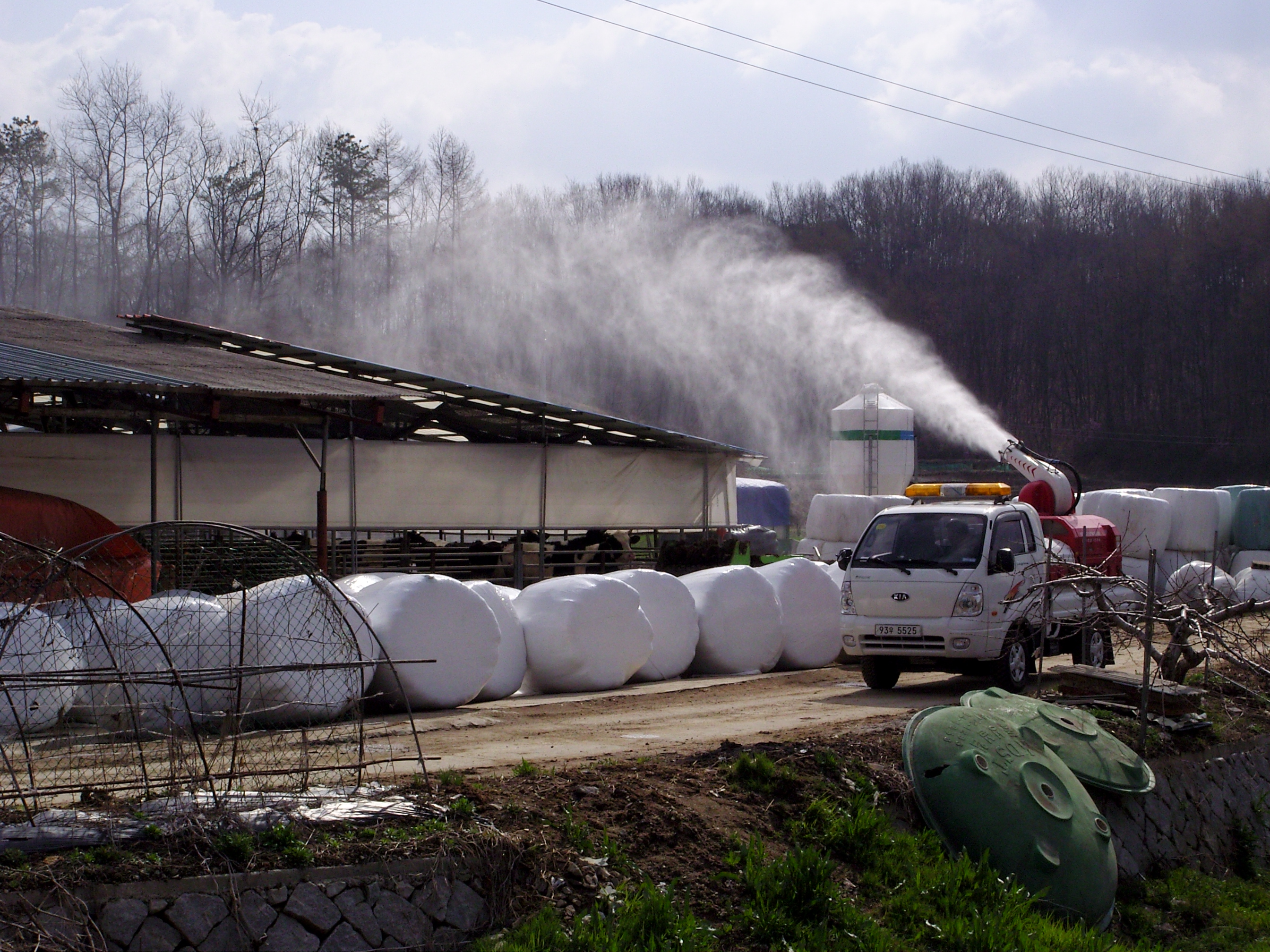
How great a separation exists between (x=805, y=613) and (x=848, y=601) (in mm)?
2388

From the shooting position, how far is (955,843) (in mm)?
7969

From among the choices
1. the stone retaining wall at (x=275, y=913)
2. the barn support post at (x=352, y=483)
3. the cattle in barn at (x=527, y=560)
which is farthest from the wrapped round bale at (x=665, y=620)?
the barn support post at (x=352, y=483)

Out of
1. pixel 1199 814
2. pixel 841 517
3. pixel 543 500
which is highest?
pixel 543 500

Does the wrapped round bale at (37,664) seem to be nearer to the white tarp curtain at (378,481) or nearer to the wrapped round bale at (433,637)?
the wrapped round bale at (433,637)

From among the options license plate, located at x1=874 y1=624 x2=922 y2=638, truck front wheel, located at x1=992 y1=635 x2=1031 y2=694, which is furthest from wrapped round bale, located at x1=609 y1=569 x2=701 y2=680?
truck front wheel, located at x1=992 y1=635 x2=1031 y2=694

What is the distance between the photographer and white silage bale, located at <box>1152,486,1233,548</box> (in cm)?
2598

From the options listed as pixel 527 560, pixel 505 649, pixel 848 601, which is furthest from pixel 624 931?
pixel 527 560

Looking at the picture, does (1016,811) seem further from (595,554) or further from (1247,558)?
(1247,558)

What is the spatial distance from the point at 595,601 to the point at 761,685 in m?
2.38

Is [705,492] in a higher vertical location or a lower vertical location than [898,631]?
higher

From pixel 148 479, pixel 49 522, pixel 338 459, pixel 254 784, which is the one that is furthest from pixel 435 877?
pixel 338 459

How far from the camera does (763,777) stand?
8.02 m

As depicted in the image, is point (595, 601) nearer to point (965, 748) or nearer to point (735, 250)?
point (965, 748)

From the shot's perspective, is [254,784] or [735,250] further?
[735,250]
